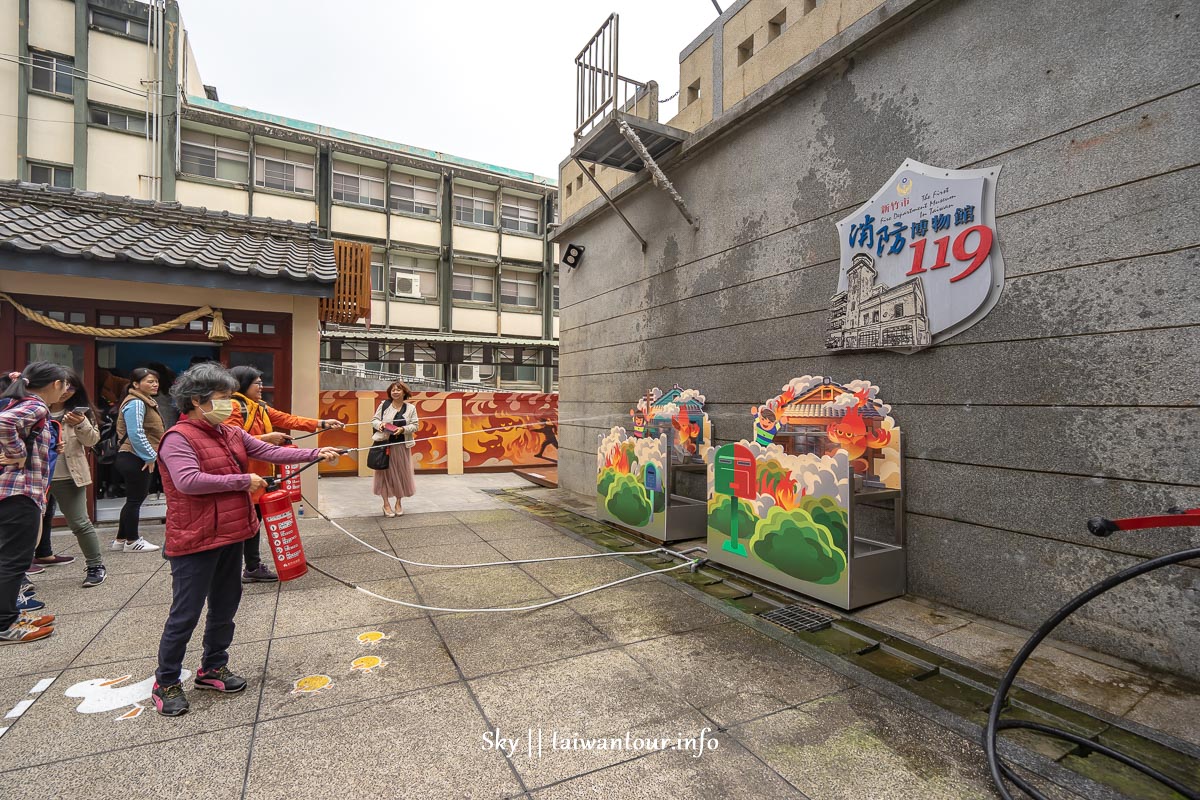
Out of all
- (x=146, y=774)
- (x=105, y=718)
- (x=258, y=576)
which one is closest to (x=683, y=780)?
(x=146, y=774)

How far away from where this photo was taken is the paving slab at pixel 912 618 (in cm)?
385

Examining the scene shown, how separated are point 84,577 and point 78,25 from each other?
19.8m

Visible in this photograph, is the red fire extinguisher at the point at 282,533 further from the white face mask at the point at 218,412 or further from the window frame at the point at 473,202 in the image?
the window frame at the point at 473,202

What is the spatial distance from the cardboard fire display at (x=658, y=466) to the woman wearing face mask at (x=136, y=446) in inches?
195

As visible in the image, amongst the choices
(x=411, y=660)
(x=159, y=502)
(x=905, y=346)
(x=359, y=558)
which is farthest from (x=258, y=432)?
(x=905, y=346)

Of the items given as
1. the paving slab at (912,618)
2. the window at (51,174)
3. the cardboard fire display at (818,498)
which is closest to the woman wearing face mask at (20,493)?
the cardboard fire display at (818,498)

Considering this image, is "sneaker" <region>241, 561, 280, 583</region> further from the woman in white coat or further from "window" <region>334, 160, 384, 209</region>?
"window" <region>334, 160, 384, 209</region>

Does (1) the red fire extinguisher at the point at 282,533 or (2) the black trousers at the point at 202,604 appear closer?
(2) the black trousers at the point at 202,604

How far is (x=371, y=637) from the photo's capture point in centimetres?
382

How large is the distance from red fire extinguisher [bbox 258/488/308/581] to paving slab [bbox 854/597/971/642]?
4.66 meters

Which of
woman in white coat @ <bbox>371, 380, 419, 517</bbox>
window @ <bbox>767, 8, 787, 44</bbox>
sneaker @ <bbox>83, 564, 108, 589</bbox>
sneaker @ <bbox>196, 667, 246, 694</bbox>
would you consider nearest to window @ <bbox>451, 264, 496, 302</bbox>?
woman in white coat @ <bbox>371, 380, 419, 517</bbox>

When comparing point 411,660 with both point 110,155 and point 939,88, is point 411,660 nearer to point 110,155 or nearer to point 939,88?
point 939,88

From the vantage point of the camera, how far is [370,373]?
68.7ft

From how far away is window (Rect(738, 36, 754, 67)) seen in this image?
6.21 metres
